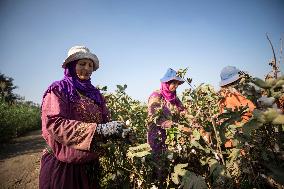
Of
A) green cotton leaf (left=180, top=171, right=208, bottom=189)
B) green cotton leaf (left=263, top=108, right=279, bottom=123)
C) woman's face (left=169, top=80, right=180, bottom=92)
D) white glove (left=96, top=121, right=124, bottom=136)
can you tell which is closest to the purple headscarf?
white glove (left=96, top=121, right=124, bottom=136)

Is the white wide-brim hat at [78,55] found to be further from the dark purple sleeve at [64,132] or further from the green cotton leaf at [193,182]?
the green cotton leaf at [193,182]

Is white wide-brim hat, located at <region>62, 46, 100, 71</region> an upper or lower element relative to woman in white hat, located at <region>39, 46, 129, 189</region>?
upper

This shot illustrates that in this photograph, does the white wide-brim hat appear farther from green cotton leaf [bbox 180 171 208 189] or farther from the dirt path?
the dirt path

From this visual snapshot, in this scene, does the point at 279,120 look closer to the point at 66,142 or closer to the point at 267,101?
the point at 267,101

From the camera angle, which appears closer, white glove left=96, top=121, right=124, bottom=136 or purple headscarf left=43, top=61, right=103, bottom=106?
white glove left=96, top=121, right=124, bottom=136

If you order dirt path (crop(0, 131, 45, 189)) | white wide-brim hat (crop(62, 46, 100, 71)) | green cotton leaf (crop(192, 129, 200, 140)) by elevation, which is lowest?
dirt path (crop(0, 131, 45, 189))

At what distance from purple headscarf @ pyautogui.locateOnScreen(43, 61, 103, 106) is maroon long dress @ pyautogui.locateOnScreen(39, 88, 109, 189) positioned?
0.05m

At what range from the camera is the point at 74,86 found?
2391 mm

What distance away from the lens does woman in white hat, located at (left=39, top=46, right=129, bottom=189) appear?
195 cm

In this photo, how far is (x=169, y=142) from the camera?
2.43 m

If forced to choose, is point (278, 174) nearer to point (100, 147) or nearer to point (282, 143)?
point (282, 143)

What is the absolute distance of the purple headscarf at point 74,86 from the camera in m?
2.28

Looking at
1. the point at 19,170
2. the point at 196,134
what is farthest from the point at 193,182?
the point at 19,170

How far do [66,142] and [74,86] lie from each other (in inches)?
23.9
